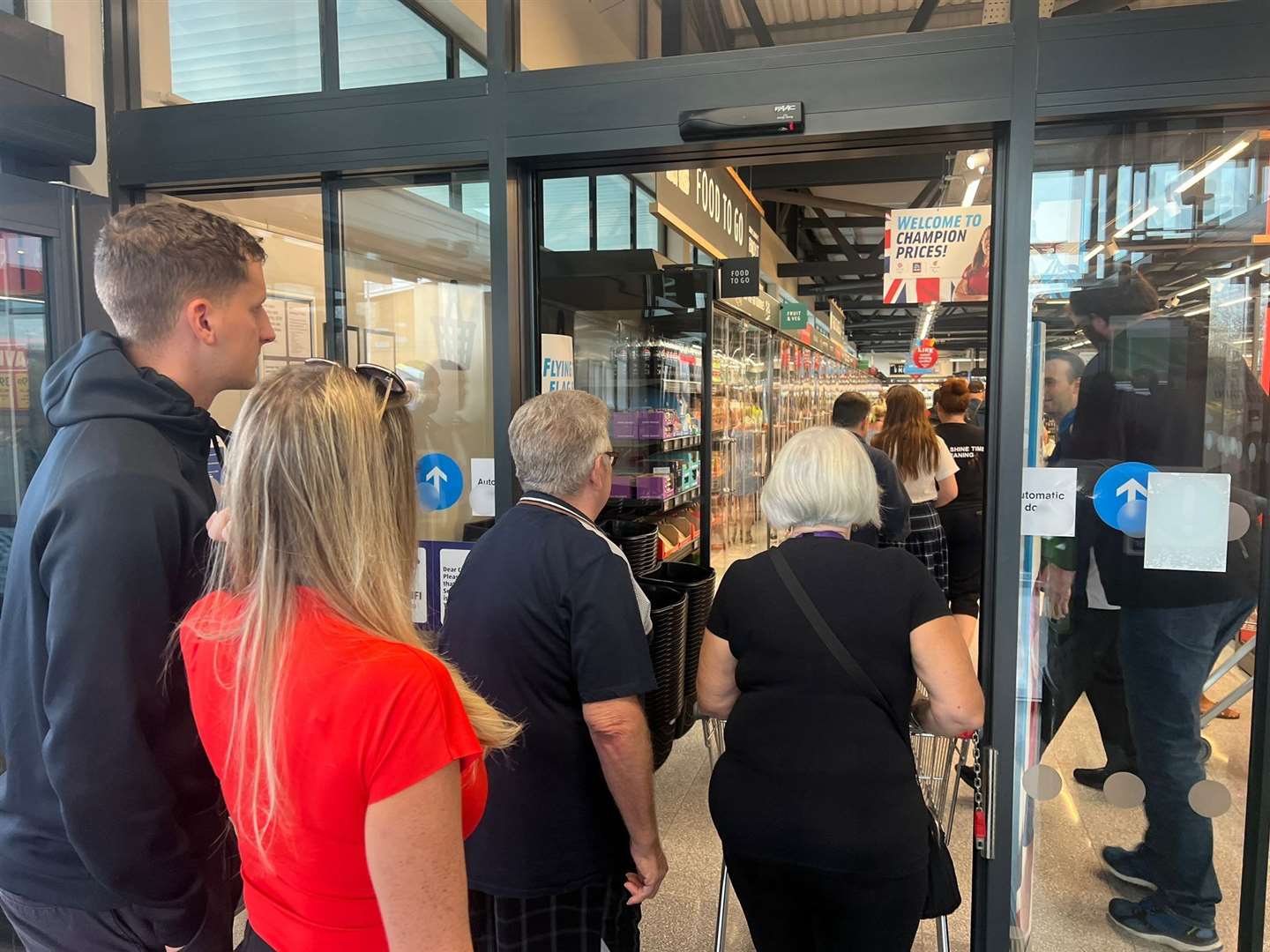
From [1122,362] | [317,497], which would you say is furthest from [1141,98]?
[317,497]

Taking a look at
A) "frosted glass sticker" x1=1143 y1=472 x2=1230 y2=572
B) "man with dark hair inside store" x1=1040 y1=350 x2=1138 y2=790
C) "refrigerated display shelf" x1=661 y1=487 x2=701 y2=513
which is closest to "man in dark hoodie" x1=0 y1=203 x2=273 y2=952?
"man with dark hair inside store" x1=1040 y1=350 x2=1138 y2=790

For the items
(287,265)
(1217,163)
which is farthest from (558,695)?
(287,265)

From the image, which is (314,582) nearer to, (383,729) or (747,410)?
(383,729)

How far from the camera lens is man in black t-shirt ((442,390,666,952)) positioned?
1.79 metres

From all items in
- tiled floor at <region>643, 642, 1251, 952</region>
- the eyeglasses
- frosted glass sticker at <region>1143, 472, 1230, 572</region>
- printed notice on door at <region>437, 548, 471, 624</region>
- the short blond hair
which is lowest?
tiled floor at <region>643, 642, 1251, 952</region>

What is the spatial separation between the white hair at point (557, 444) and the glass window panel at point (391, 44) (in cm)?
157

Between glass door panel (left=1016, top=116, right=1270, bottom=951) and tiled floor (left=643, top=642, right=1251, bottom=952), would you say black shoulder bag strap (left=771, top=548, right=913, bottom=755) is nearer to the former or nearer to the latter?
glass door panel (left=1016, top=116, right=1270, bottom=951)

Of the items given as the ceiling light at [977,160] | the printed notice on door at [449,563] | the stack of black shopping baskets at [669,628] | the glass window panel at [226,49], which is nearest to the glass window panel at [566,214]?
the glass window panel at [226,49]

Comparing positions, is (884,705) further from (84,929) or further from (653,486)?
(653,486)

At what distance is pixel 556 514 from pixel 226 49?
2.52 meters

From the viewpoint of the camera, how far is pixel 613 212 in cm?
435

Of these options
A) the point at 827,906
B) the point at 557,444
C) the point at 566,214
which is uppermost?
the point at 566,214

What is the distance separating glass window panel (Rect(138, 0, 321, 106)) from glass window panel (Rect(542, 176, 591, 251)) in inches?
36.4

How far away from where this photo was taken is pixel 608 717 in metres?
1.78
